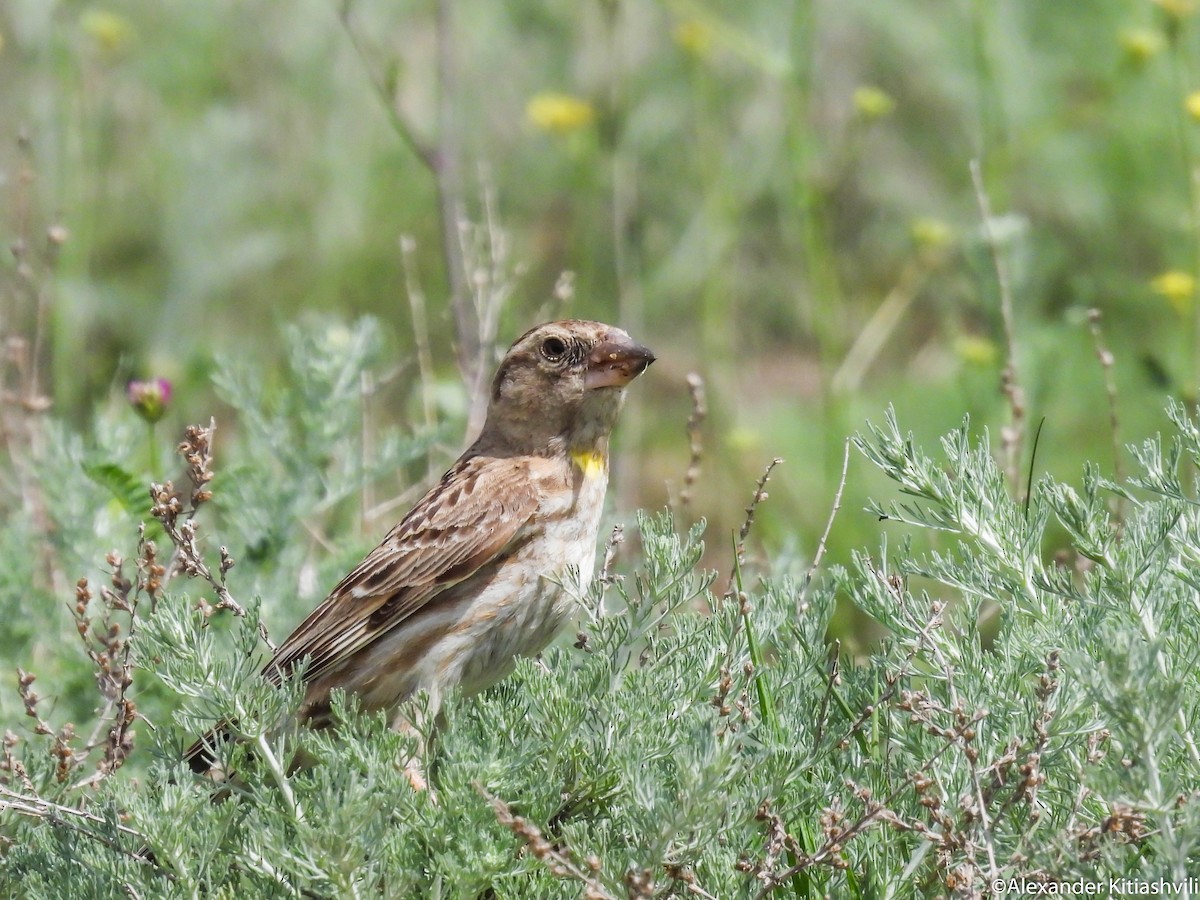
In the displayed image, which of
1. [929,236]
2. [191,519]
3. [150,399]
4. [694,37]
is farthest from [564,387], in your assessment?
[694,37]

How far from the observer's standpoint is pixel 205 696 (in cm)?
284

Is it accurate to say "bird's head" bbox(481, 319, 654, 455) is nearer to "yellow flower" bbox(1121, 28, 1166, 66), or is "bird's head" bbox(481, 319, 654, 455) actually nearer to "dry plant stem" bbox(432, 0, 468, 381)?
"dry plant stem" bbox(432, 0, 468, 381)

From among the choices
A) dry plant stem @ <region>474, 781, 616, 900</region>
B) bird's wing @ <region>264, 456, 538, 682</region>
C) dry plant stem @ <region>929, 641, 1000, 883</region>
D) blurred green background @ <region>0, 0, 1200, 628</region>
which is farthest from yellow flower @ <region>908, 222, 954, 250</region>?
dry plant stem @ <region>474, 781, 616, 900</region>

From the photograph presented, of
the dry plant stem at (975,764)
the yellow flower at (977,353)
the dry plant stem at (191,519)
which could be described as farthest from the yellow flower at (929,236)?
the dry plant stem at (191,519)

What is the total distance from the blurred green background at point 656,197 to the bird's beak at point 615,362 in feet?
5.59

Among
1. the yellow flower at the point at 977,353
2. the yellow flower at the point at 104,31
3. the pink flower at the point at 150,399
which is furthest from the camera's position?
the yellow flower at the point at 104,31

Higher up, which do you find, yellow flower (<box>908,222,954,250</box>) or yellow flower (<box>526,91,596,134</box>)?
yellow flower (<box>526,91,596,134</box>)

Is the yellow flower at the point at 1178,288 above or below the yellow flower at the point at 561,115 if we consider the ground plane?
below

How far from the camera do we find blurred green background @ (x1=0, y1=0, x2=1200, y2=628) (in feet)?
21.4

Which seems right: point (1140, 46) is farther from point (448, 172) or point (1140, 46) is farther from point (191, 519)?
point (191, 519)

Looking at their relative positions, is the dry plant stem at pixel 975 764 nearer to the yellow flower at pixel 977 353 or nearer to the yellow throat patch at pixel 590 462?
the yellow throat patch at pixel 590 462

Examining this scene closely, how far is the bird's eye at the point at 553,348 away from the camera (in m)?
4.31

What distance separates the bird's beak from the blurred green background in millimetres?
1702

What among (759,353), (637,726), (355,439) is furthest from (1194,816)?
(759,353)
